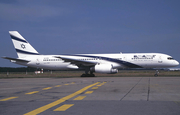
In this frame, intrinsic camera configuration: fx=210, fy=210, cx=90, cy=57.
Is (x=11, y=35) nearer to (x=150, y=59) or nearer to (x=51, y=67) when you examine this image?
(x=51, y=67)

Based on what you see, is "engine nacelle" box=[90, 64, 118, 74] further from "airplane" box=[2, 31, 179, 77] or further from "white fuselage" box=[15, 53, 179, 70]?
"white fuselage" box=[15, 53, 179, 70]

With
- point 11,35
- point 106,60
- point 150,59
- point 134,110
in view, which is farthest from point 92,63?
point 134,110

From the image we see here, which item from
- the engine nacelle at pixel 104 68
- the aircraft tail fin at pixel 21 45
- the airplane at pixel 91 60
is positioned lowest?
the engine nacelle at pixel 104 68

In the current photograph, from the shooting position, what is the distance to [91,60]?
31.6m

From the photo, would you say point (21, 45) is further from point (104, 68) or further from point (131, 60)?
point (131, 60)

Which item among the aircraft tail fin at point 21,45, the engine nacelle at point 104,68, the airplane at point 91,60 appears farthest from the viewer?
the aircraft tail fin at point 21,45

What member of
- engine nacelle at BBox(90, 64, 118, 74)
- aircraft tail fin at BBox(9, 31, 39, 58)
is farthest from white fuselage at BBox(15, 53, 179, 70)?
aircraft tail fin at BBox(9, 31, 39, 58)

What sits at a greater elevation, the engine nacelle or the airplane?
the airplane

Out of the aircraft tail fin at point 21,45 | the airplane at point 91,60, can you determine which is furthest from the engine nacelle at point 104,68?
the aircraft tail fin at point 21,45

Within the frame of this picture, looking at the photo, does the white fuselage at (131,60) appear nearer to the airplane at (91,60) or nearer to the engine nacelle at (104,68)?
the airplane at (91,60)

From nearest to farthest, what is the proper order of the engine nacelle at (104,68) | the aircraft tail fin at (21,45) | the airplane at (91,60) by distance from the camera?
the engine nacelle at (104,68) → the airplane at (91,60) → the aircraft tail fin at (21,45)

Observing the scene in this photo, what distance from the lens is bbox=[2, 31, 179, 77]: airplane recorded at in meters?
29.5

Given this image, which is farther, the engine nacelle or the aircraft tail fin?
the aircraft tail fin

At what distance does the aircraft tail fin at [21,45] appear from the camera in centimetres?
3459
